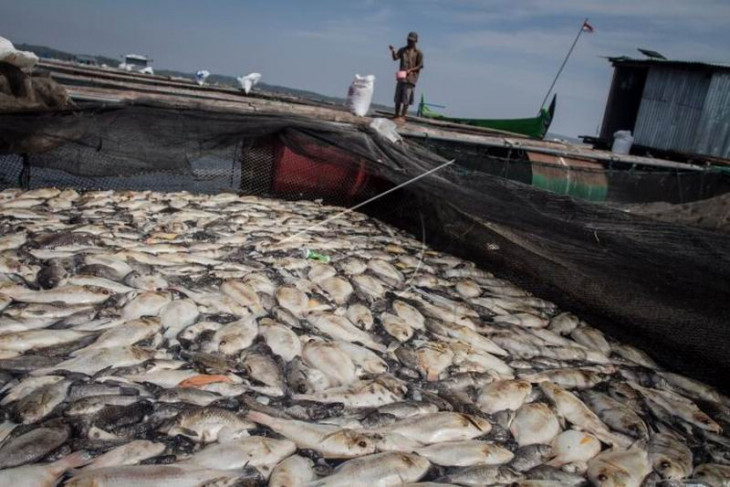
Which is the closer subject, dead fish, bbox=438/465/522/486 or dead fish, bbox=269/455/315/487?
dead fish, bbox=269/455/315/487

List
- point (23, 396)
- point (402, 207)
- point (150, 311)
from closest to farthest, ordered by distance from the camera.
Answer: point (23, 396) → point (150, 311) → point (402, 207)

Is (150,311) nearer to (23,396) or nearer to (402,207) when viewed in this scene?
(23,396)

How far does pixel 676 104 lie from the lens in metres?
14.8

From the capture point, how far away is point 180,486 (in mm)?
1911

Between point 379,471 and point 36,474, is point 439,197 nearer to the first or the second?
point 379,471

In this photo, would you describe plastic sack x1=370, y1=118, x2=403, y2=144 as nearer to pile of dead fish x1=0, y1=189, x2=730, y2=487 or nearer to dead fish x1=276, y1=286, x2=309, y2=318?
pile of dead fish x1=0, y1=189, x2=730, y2=487

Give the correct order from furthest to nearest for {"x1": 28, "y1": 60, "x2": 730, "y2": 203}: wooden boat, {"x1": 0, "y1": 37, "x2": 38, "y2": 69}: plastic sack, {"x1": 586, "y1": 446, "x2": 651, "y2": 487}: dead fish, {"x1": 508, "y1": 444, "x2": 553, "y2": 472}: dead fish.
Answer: {"x1": 28, "y1": 60, "x2": 730, "y2": 203}: wooden boat < {"x1": 0, "y1": 37, "x2": 38, "y2": 69}: plastic sack < {"x1": 508, "y1": 444, "x2": 553, "y2": 472}: dead fish < {"x1": 586, "y1": 446, "x2": 651, "y2": 487}: dead fish

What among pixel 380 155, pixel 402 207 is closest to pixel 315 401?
pixel 380 155

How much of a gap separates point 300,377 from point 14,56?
481 centimetres

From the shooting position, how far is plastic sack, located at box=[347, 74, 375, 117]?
27.4 feet

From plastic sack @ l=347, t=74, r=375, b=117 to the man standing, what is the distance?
1258mm

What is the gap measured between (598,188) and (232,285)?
274 inches

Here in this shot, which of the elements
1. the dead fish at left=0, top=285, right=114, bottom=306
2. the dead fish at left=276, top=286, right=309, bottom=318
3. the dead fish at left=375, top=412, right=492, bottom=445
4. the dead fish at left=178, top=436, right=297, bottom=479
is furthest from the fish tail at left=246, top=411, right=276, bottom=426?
the dead fish at left=0, top=285, right=114, bottom=306

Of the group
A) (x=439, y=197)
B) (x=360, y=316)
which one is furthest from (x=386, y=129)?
(x=360, y=316)
